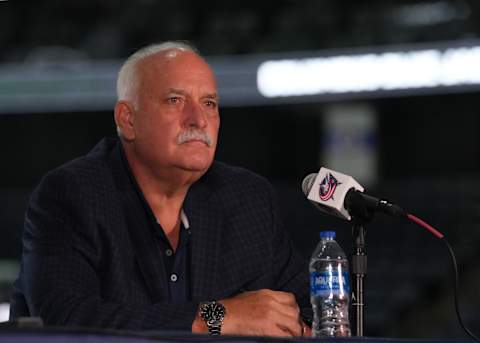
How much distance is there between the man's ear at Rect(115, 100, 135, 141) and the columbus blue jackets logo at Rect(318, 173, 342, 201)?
0.59m

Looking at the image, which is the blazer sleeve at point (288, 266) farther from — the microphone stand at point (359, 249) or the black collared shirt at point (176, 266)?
the microphone stand at point (359, 249)

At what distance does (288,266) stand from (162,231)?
346 millimetres

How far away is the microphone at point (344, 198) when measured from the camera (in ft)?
6.38

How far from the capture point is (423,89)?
988 cm

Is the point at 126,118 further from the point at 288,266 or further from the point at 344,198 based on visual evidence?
the point at 344,198

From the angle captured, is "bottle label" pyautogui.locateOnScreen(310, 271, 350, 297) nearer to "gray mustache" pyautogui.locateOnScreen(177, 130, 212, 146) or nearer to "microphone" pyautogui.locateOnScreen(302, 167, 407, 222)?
"microphone" pyautogui.locateOnScreen(302, 167, 407, 222)

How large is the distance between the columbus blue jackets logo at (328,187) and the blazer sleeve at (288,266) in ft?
1.49

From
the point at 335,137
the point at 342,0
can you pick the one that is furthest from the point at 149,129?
the point at 335,137

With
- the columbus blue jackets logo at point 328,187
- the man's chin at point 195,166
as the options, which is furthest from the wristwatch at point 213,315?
the man's chin at point 195,166

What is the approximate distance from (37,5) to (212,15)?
2037 mm

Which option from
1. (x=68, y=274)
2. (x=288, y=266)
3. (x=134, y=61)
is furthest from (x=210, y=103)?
(x=68, y=274)

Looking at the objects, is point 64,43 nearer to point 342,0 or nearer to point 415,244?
point 342,0

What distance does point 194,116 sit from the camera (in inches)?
90.4

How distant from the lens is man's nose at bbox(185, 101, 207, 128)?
2295mm
